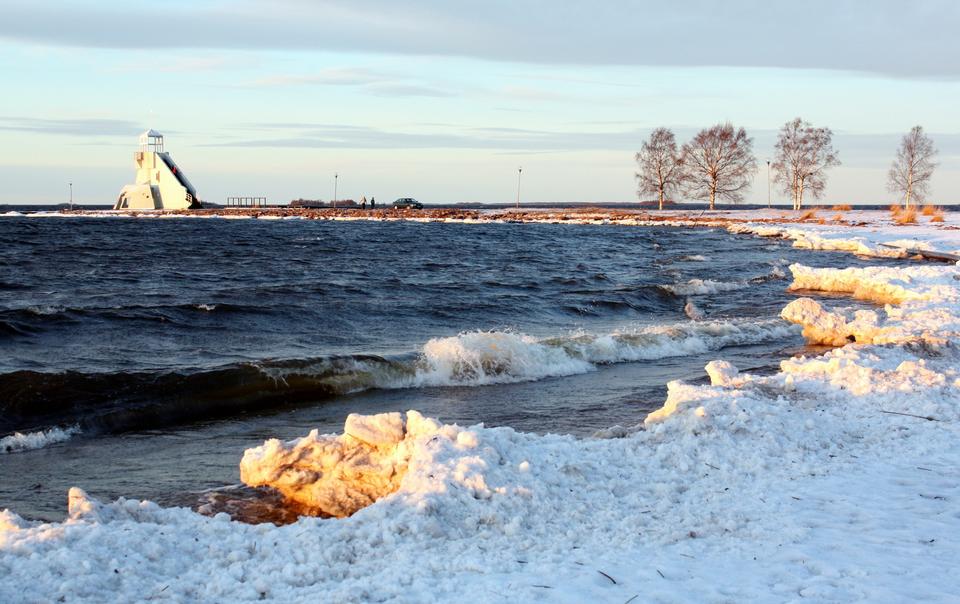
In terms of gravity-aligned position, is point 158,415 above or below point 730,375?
below

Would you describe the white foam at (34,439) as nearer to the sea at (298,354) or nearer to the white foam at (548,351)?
the sea at (298,354)

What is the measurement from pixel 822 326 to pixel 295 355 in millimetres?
Answer: 7958

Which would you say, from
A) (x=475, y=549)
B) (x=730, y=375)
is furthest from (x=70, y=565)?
(x=730, y=375)

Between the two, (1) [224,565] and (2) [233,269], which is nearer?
(1) [224,565]

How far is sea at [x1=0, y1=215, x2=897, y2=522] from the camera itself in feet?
27.8

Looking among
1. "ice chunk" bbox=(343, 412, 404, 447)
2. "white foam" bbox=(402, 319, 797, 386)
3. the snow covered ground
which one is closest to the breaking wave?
"white foam" bbox=(402, 319, 797, 386)

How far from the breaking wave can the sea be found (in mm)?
29

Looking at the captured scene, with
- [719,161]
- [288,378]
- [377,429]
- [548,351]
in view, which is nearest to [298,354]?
A: [288,378]

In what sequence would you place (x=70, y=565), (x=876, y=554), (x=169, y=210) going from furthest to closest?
(x=169, y=210) → (x=876, y=554) → (x=70, y=565)

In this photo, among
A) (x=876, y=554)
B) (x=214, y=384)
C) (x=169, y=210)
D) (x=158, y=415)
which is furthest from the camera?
(x=169, y=210)

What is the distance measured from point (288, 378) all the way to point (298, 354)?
225 cm

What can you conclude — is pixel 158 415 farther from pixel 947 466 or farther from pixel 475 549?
pixel 947 466

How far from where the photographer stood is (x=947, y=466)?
20.6 ft

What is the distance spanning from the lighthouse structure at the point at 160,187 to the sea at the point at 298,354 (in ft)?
218
